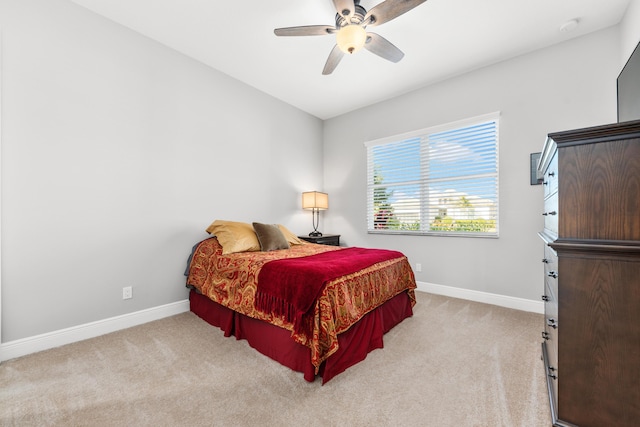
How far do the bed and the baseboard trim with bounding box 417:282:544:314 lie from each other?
3.42 feet

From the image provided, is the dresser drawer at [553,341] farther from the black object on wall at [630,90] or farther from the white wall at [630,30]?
the white wall at [630,30]

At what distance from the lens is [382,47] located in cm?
241

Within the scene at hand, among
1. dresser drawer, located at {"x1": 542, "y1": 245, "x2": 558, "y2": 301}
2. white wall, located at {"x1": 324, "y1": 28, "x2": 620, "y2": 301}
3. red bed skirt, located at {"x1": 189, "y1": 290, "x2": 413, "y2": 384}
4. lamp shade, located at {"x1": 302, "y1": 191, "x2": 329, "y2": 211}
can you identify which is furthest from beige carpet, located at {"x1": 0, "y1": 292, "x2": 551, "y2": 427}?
lamp shade, located at {"x1": 302, "y1": 191, "x2": 329, "y2": 211}

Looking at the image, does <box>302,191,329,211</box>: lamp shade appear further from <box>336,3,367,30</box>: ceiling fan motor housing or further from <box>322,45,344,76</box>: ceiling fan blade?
<box>336,3,367,30</box>: ceiling fan motor housing

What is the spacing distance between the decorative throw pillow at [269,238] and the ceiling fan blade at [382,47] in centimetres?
205

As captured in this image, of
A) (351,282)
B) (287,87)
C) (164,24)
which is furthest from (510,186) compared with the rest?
(164,24)

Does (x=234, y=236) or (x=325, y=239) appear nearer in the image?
(x=234, y=236)

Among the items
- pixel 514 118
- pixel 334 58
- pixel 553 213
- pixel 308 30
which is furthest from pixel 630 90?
pixel 308 30

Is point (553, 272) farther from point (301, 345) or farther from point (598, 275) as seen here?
point (301, 345)

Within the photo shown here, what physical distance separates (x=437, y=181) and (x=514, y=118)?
1066mm

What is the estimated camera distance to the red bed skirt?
1.79m

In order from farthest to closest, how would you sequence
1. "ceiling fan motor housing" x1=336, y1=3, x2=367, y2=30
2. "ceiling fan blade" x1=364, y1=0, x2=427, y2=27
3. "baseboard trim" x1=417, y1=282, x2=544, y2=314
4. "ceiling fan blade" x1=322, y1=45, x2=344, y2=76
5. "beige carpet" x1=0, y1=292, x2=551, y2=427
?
"baseboard trim" x1=417, y1=282, x2=544, y2=314 → "ceiling fan blade" x1=322, y1=45, x2=344, y2=76 → "ceiling fan motor housing" x1=336, y1=3, x2=367, y2=30 → "ceiling fan blade" x1=364, y1=0, x2=427, y2=27 → "beige carpet" x1=0, y1=292, x2=551, y2=427

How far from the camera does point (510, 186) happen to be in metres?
3.09

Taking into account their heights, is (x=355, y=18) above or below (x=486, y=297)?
above
